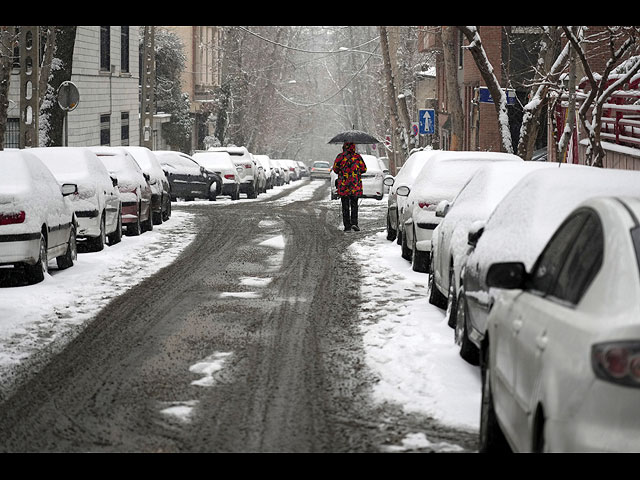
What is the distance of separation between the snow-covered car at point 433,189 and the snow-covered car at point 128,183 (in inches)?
275

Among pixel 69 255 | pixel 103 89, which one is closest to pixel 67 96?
pixel 69 255

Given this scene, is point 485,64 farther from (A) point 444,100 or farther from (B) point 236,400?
(A) point 444,100

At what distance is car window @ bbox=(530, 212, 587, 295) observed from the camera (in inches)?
220

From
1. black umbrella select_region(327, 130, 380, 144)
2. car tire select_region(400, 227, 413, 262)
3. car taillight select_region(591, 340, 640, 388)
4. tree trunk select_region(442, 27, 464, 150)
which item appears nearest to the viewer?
car taillight select_region(591, 340, 640, 388)

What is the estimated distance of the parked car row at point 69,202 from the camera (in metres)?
14.0

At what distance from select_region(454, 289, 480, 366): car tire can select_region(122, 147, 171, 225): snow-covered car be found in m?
15.0

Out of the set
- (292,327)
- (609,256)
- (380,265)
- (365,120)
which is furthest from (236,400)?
(365,120)

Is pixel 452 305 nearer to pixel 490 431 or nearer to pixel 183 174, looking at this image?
pixel 490 431

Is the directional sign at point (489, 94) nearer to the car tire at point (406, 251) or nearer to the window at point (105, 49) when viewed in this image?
the car tire at point (406, 251)

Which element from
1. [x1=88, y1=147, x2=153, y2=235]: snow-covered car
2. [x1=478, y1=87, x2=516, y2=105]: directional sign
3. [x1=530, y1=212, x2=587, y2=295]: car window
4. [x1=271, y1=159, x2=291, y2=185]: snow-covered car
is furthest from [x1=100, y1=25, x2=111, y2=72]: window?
[x1=530, y1=212, x2=587, y2=295]: car window

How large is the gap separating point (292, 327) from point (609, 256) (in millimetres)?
7020

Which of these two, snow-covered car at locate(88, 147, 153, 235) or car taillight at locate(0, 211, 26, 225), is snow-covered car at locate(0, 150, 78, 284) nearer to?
car taillight at locate(0, 211, 26, 225)

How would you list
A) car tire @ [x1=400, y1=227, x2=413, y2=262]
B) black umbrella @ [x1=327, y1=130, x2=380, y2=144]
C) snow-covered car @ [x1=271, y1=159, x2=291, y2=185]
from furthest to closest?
snow-covered car @ [x1=271, y1=159, x2=291, y2=185] < black umbrella @ [x1=327, y1=130, x2=380, y2=144] < car tire @ [x1=400, y1=227, x2=413, y2=262]

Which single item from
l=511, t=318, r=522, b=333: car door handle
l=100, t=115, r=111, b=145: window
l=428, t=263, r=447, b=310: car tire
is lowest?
l=428, t=263, r=447, b=310: car tire
